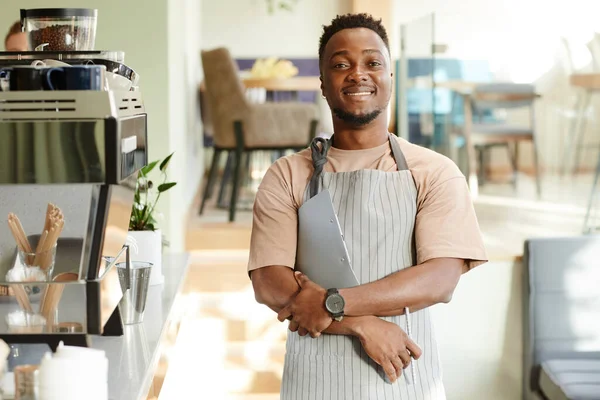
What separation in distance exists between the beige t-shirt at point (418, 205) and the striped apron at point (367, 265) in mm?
26

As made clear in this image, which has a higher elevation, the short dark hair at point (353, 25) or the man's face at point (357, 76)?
the short dark hair at point (353, 25)

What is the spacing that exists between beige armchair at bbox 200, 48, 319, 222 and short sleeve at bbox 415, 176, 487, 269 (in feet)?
12.4

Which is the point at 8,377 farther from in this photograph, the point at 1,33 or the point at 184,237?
the point at 184,237

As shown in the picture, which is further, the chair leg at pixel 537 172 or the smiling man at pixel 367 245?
the chair leg at pixel 537 172

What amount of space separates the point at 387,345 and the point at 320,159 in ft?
1.19

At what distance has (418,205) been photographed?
1645 millimetres

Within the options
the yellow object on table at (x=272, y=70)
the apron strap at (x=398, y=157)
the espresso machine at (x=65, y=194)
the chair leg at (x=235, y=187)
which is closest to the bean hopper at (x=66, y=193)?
the espresso machine at (x=65, y=194)

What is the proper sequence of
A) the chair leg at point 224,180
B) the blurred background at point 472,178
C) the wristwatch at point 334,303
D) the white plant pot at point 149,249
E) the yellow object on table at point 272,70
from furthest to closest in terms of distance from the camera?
the yellow object on table at point 272,70 → the chair leg at point 224,180 → the blurred background at point 472,178 → the white plant pot at point 149,249 → the wristwatch at point 334,303

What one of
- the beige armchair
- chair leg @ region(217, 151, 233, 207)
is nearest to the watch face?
the beige armchair

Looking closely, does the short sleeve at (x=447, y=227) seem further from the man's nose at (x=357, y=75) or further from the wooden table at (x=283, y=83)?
the wooden table at (x=283, y=83)

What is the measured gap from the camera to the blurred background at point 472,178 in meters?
3.44

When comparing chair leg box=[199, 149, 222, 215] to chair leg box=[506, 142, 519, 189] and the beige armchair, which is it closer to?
the beige armchair

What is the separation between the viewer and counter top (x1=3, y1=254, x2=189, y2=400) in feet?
4.75

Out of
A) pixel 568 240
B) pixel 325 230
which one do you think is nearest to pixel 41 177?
pixel 325 230
